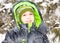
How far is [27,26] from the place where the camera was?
4.25 ft

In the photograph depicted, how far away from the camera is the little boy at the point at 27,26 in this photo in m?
1.28

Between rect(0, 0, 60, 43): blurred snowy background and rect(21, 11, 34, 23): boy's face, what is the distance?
83mm

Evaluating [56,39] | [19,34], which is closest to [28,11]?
[19,34]

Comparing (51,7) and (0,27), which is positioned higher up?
(51,7)

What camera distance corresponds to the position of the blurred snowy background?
1314mm

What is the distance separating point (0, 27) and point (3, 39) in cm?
9

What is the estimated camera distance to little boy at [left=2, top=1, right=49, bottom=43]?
128 centimetres

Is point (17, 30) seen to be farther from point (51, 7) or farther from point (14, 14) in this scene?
point (51, 7)

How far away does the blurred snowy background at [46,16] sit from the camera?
131 cm

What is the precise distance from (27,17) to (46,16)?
0.48 feet

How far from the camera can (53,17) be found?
1.34 m

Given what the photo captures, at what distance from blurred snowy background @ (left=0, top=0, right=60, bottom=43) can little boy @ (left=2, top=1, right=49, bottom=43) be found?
37 mm

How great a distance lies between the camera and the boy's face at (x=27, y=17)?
1.29 metres

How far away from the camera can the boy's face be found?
129cm
